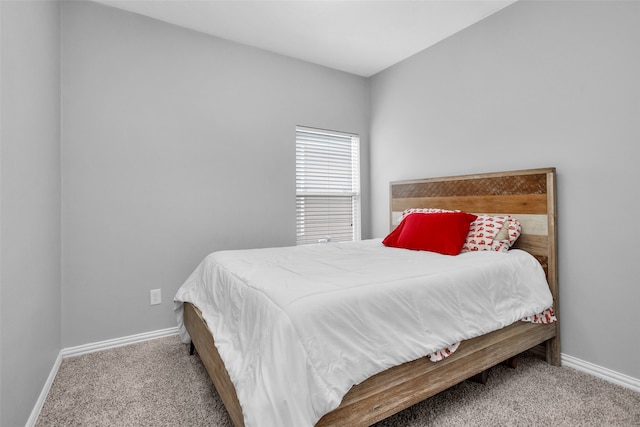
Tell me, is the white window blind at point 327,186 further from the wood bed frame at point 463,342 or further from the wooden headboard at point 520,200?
the wooden headboard at point 520,200

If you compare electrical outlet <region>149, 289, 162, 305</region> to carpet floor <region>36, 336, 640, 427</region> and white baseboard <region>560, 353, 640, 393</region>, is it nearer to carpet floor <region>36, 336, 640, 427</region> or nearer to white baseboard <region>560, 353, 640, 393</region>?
carpet floor <region>36, 336, 640, 427</region>

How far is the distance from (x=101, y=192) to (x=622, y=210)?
3.45m

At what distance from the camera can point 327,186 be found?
3541 mm

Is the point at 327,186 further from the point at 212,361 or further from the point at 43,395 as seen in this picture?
the point at 43,395

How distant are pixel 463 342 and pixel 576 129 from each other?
1577 millimetres

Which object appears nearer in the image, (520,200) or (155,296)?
(520,200)

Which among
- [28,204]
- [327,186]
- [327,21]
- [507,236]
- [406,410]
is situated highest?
[327,21]

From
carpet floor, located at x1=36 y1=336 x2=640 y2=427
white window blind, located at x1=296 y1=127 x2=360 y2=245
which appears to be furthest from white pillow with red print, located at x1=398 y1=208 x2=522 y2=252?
white window blind, located at x1=296 y1=127 x2=360 y2=245

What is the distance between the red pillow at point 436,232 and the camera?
217 cm

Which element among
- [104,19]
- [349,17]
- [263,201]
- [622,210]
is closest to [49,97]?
[104,19]

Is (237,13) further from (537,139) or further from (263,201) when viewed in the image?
(537,139)

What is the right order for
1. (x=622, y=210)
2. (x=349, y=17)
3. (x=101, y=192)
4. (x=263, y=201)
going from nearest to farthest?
(x=622, y=210), (x=101, y=192), (x=349, y=17), (x=263, y=201)

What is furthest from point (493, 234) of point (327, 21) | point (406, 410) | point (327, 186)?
point (327, 21)

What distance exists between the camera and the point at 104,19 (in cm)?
238
